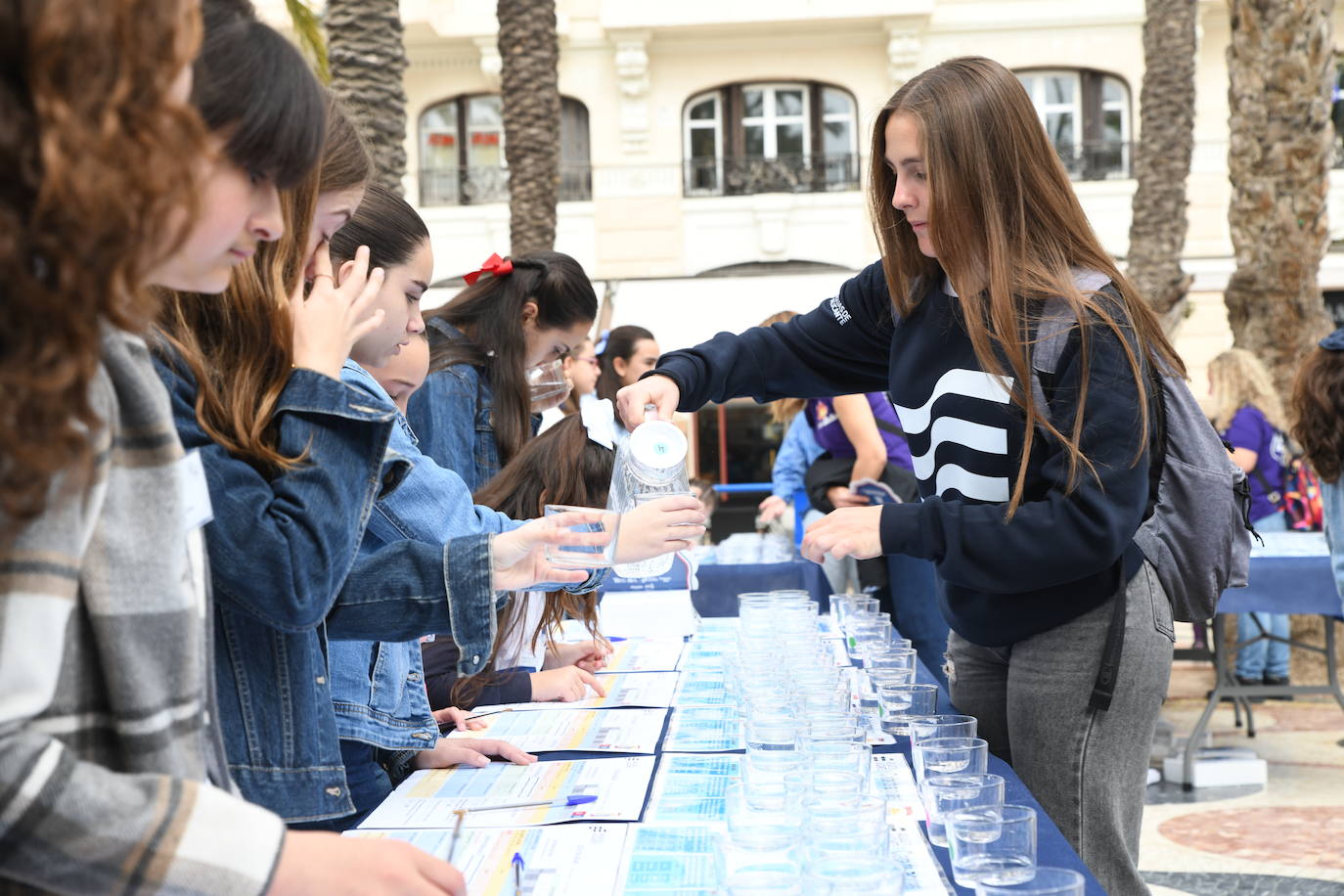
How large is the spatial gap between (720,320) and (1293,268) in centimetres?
600

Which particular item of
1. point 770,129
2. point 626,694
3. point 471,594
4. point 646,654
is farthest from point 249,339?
point 770,129

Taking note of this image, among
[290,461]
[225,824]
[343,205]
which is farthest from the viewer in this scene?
[343,205]

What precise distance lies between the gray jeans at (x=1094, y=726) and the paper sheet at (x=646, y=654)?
109 centimetres

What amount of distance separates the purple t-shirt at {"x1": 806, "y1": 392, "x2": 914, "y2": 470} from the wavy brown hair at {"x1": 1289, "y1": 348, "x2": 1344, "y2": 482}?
2.03 meters

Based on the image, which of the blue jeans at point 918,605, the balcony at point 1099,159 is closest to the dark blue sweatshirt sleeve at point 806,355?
the blue jeans at point 918,605

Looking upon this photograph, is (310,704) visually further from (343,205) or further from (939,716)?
(939,716)

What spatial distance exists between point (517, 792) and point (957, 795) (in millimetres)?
749

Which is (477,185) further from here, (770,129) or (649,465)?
(649,465)

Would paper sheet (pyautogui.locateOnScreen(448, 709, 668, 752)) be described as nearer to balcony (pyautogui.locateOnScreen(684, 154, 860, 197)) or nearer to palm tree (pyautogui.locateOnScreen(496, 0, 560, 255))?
palm tree (pyautogui.locateOnScreen(496, 0, 560, 255))

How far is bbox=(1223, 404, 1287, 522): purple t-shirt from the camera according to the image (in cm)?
680

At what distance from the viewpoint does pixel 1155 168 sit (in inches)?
445

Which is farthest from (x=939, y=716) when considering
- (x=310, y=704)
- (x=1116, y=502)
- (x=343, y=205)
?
(x=343, y=205)

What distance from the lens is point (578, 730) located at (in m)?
2.57

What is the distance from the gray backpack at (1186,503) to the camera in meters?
2.40
